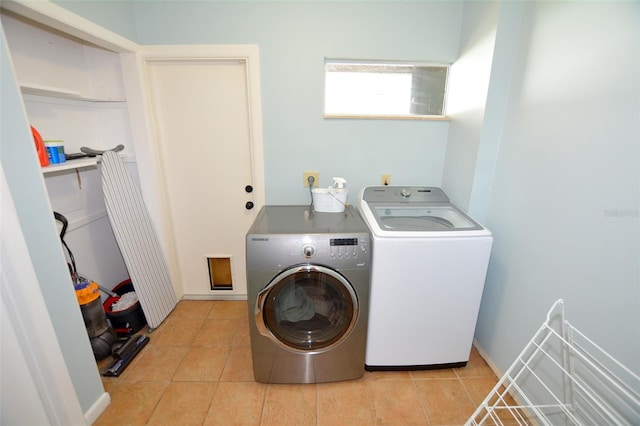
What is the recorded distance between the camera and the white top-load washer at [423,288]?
1426mm

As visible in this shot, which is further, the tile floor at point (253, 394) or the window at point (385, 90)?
the window at point (385, 90)

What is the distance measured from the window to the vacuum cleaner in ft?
6.00

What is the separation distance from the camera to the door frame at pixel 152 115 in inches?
70.4

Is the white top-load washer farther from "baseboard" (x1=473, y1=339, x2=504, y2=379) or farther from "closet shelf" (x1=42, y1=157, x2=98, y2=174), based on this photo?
"closet shelf" (x1=42, y1=157, x2=98, y2=174)

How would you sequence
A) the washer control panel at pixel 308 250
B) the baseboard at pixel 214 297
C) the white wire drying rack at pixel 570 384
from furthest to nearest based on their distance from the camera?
the baseboard at pixel 214 297, the washer control panel at pixel 308 250, the white wire drying rack at pixel 570 384

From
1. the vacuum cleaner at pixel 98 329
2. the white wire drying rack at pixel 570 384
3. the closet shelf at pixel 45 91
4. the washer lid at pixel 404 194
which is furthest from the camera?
the washer lid at pixel 404 194

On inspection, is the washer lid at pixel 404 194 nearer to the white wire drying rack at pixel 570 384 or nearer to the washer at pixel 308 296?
the washer at pixel 308 296

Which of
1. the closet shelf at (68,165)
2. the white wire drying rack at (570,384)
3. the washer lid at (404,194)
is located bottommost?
the white wire drying rack at (570,384)

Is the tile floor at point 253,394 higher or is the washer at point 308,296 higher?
the washer at point 308,296

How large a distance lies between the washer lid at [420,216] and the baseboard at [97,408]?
1.74 m

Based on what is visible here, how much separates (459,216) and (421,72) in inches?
42.7

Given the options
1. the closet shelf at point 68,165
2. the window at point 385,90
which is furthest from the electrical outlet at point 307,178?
the closet shelf at point 68,165

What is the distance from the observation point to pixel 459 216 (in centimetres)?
169

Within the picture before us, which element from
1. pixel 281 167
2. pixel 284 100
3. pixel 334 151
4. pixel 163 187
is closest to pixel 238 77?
pixel 284 100
